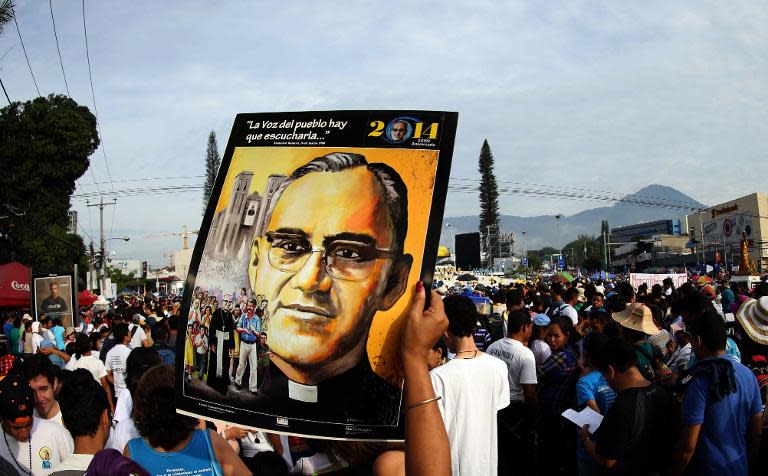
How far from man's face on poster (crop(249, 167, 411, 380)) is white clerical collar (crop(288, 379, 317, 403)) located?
7cm

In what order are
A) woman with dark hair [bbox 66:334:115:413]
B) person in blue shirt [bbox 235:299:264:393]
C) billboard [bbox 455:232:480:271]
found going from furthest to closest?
billboard [bbox 455:232:480:271] < woman with dark hair [bbox 66:334:115:413] < person in blue shirt [bbox 235:299:264:393]

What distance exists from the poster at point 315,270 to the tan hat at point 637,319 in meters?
5.52

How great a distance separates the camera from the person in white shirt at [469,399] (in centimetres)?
358

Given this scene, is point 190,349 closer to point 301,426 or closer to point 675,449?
point 301,426

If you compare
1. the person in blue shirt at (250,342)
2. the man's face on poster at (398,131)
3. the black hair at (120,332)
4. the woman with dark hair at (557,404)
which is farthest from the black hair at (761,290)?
the person in blue shirt at (250,342)

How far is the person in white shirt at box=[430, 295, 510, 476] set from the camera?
11.7 feet

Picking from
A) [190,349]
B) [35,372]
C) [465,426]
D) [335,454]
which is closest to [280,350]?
[190,349]

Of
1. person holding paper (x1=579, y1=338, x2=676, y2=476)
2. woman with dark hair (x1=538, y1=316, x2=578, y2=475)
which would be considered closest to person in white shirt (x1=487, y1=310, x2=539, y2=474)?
woman with dark hair (x1=538, y1=316, x2=578, y2=475)

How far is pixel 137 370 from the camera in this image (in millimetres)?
4977

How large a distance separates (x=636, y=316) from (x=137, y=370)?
203 inches

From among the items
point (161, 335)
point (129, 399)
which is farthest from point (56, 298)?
point (129, 399)

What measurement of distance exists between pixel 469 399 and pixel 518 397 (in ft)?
11.0

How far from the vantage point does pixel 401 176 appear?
7.58ft

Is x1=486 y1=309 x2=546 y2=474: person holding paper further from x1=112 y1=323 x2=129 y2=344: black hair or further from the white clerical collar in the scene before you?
x1=112 y1=323 x2=129 y2=344: black hair
